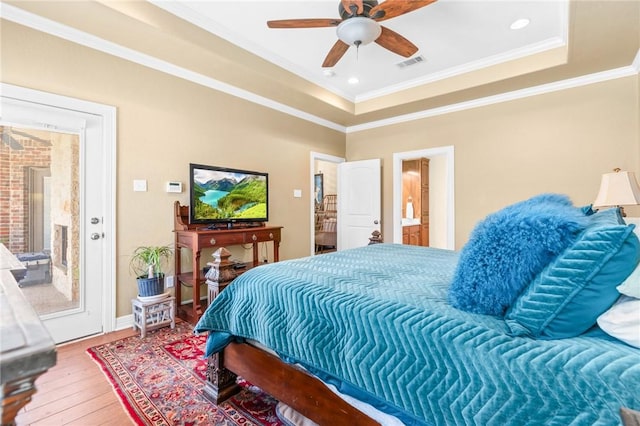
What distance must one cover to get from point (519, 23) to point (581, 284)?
9.74 feet

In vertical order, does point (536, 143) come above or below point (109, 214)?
above

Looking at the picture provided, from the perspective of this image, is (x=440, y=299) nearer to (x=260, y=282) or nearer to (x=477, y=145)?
(x=260, y=282)

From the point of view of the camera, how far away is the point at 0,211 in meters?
2.26

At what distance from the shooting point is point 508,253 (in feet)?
3.29

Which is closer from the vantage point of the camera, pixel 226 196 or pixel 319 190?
pixel 226 196

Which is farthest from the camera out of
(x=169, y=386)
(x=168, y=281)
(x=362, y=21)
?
(x=168, y=281)

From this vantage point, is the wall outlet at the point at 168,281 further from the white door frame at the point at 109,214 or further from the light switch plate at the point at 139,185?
the light switch plate at the point at 139,185

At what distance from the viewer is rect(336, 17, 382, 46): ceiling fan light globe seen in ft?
7.32

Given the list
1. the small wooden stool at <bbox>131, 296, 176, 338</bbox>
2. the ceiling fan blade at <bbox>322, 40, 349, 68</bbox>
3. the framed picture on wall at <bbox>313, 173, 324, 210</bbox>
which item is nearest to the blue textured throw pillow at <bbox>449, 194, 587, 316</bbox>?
the ceiling fan blade at <bbox>322, 40, 349, 68</bbox>

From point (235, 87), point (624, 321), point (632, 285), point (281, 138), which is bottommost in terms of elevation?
point (624, 321)

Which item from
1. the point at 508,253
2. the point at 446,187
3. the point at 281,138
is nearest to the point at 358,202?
the point at 446,187

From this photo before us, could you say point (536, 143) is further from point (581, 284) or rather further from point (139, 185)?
point (139, 185)

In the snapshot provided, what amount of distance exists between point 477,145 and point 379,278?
3324 mm

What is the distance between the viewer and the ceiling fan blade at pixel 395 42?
2.43 m
